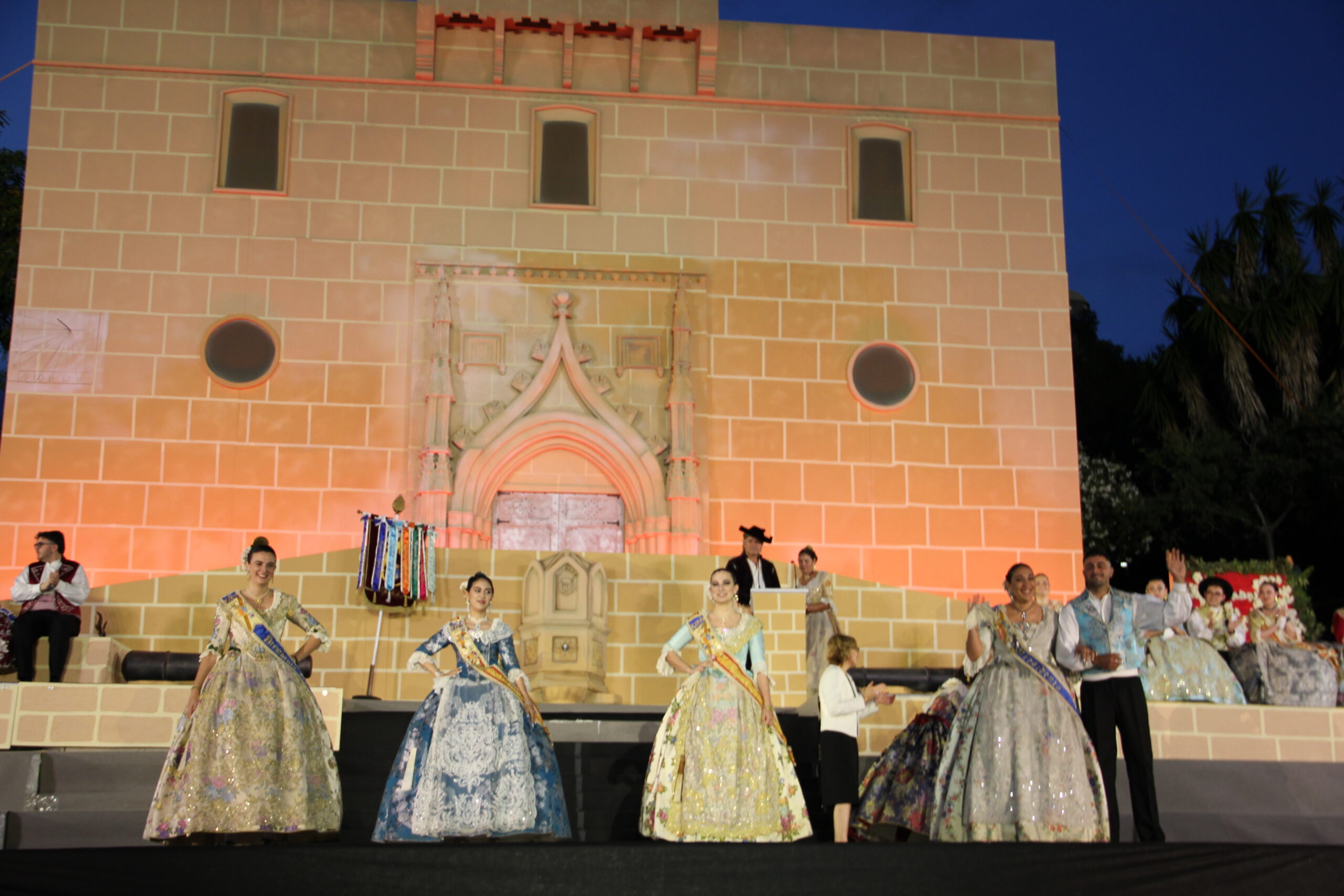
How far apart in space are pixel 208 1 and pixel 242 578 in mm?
6969

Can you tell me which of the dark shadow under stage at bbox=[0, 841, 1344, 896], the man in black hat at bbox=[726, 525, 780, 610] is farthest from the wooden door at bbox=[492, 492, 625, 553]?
the dark shadow under stage at bbox=[0, 841, 1344, 896]

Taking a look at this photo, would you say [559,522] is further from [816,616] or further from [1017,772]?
[1017,772]

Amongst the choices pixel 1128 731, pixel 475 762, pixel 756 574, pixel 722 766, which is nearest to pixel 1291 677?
pixel 1128 731

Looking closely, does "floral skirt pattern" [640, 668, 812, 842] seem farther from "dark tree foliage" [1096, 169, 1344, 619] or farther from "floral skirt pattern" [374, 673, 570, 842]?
"dark tree foliage" [1096, 169, 1344, 619]

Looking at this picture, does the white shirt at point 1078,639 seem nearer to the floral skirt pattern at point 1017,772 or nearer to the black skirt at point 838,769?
the floral skirt pattern at point 1017,772

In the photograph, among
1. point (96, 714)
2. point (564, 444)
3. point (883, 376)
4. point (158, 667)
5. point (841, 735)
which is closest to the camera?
point (841, 735)

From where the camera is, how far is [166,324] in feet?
46.9

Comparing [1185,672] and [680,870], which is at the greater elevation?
[1185,672]

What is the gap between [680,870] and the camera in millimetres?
4996

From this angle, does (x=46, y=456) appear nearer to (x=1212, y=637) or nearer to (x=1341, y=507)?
(x=1212, y=637)

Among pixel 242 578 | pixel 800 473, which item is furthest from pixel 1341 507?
pixel 242 578

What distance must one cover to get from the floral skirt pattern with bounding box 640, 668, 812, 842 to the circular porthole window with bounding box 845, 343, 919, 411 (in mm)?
8010

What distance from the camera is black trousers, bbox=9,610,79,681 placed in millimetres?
10039

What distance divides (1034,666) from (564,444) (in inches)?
329
